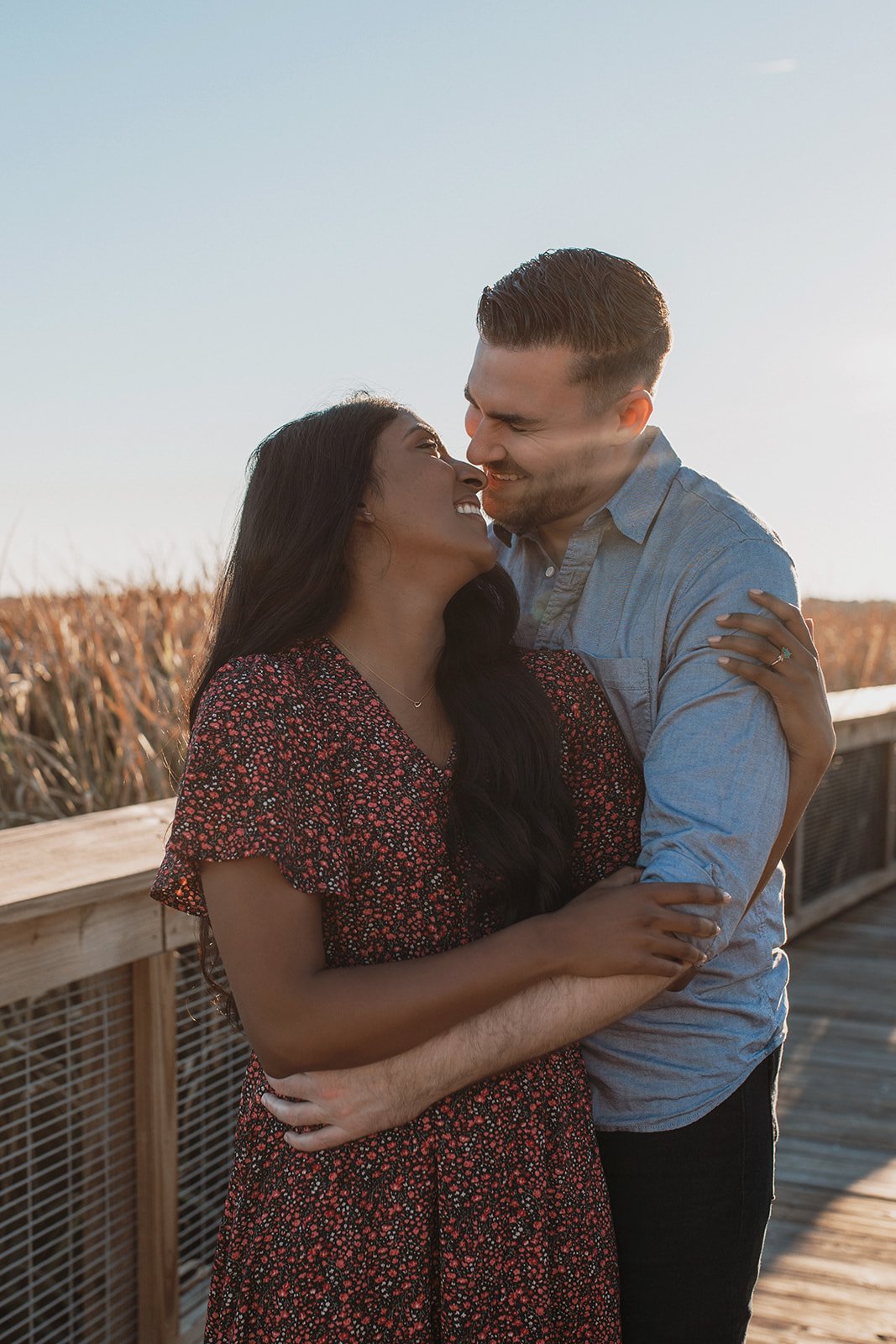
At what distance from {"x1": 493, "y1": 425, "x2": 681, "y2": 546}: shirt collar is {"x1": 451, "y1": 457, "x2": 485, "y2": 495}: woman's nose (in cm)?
16

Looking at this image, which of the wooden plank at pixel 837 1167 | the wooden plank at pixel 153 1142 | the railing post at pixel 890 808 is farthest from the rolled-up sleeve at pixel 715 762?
the railing post at pixel 890 808

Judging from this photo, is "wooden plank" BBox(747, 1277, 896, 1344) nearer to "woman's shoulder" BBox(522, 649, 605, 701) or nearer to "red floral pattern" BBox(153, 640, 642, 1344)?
"red floral pattern" BBox(153, 640, 642, 1344)

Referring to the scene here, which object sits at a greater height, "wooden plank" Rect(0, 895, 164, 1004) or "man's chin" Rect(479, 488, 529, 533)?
"man's chin" Rect(479, 488, 529, 533)

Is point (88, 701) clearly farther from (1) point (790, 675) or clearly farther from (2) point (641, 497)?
(1) point (790, 675)

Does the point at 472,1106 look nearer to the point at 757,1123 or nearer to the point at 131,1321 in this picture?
the point at 757,1123

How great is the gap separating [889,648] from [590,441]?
25.3 ft

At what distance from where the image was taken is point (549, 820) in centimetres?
155

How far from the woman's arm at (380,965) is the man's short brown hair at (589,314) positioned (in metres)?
0.82


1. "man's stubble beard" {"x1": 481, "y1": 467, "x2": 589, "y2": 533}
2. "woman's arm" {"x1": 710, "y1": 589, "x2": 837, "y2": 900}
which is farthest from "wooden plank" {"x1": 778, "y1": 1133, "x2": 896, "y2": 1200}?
"man's stubble beard" {"x1": 481, "y1": 467, "x2": 589, "y2": 533}

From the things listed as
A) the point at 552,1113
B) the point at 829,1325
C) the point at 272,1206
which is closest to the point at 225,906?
the point at 272,1206

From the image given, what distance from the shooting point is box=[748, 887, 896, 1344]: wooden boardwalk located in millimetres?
2514

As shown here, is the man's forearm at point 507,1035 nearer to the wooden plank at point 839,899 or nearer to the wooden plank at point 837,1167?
the wooden plank at point 837,1167

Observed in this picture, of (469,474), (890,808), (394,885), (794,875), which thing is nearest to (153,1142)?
(394,885)

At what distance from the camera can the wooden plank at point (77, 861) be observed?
1692 millimetres
